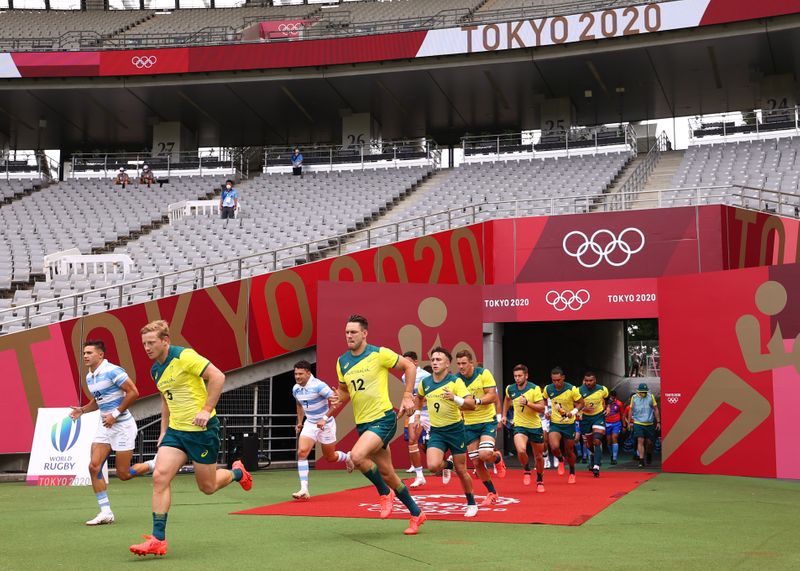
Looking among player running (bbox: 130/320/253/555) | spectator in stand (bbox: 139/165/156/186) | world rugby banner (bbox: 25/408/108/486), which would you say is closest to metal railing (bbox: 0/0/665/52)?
spectator in stand (bbox: 139/165/156/186)

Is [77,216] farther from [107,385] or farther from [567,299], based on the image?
[107,385]

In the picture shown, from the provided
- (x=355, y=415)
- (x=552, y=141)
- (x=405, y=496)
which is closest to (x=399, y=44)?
(x=552, y=141)

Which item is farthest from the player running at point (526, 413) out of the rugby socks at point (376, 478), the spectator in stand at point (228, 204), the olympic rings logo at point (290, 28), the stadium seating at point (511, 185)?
the olympic rings logo at point (290, 28)

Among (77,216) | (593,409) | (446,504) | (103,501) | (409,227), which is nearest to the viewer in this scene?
(103,501)

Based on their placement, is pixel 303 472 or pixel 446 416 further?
pixel 303 472

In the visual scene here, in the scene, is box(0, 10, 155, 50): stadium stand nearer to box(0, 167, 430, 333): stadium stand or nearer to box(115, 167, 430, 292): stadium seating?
box(0, 167, 430, 333): stadium stand

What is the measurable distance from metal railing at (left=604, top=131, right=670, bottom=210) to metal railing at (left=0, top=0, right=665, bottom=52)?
5538 mm

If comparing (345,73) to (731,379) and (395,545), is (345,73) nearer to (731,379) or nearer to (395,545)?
(731,379)

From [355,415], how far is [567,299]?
1239cm

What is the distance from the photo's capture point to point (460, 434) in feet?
35.1

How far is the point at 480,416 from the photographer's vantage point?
41.1ft

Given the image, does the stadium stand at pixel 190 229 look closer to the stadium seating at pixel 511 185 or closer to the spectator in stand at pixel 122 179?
the spectator in stand at pixel 122 179

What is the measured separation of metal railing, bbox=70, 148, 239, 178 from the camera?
37625mm

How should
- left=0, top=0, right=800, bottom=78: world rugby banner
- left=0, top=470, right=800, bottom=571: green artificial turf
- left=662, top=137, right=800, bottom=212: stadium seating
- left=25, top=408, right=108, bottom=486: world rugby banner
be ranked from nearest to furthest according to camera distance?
left=0, top=470, right=800, bottom=571: green artificial turf → left=25, top=408, right=108, bottom=486: world rugby banner → left=662, top=137, right=800, bottom=212: stadium seating → left=0, top=0, right=800, bottom=78: world rugby banner
